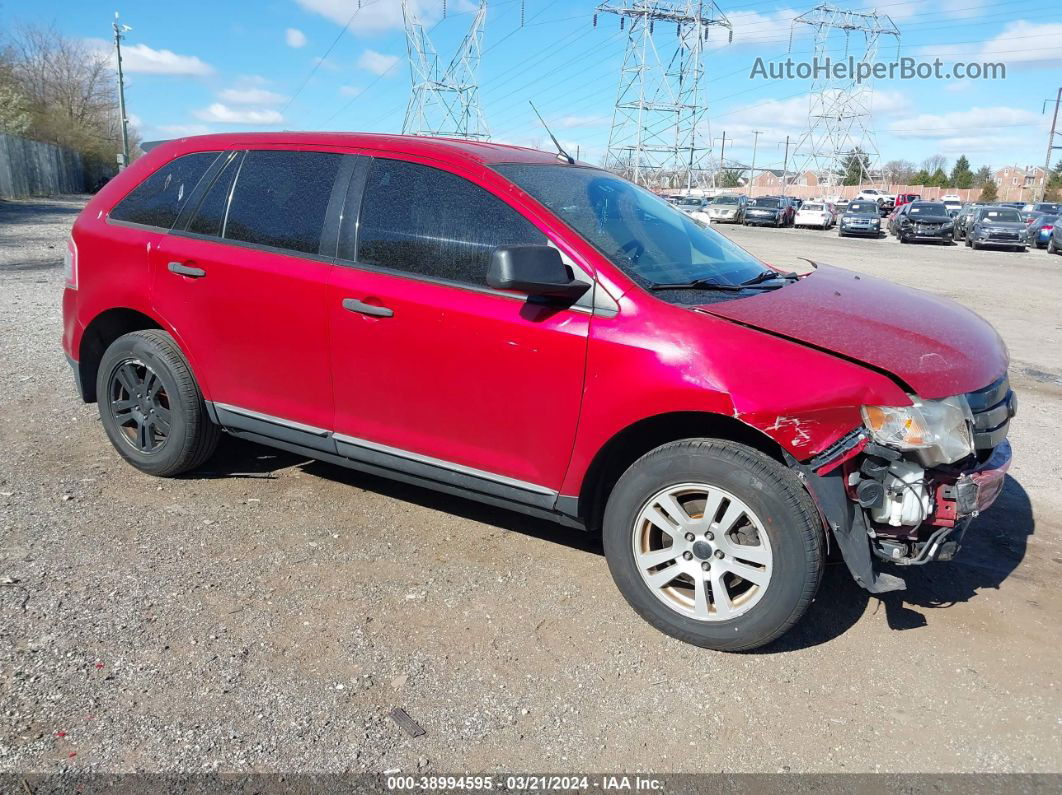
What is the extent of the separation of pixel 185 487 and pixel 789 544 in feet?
10.9

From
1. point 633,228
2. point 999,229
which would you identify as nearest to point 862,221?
point 999,229

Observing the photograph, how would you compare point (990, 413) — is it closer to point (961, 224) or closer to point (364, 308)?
point (364, 308)

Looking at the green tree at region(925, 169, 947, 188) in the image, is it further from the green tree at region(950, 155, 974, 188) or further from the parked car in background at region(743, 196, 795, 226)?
the parked car in background at region(743, 196, 795, 226)

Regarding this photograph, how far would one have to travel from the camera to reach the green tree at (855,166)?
8638cm

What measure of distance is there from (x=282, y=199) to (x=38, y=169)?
46.5 m

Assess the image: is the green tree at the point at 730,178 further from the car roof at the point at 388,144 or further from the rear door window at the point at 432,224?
the rear door window at the point at 432,224

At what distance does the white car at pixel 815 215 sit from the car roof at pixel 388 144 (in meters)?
42.1

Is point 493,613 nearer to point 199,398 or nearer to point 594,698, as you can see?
point 594,698

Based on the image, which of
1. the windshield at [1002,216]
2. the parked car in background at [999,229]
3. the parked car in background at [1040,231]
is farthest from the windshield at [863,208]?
the parked car in background at [1040,231]

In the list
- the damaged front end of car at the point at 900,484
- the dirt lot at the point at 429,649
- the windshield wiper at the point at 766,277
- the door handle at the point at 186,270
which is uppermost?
the windshield wiper at the point at 766,277

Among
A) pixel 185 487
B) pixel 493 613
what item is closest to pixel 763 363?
pixel 493 613

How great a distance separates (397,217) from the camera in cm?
373

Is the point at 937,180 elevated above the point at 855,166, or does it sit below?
below

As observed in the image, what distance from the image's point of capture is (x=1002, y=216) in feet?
100.0
